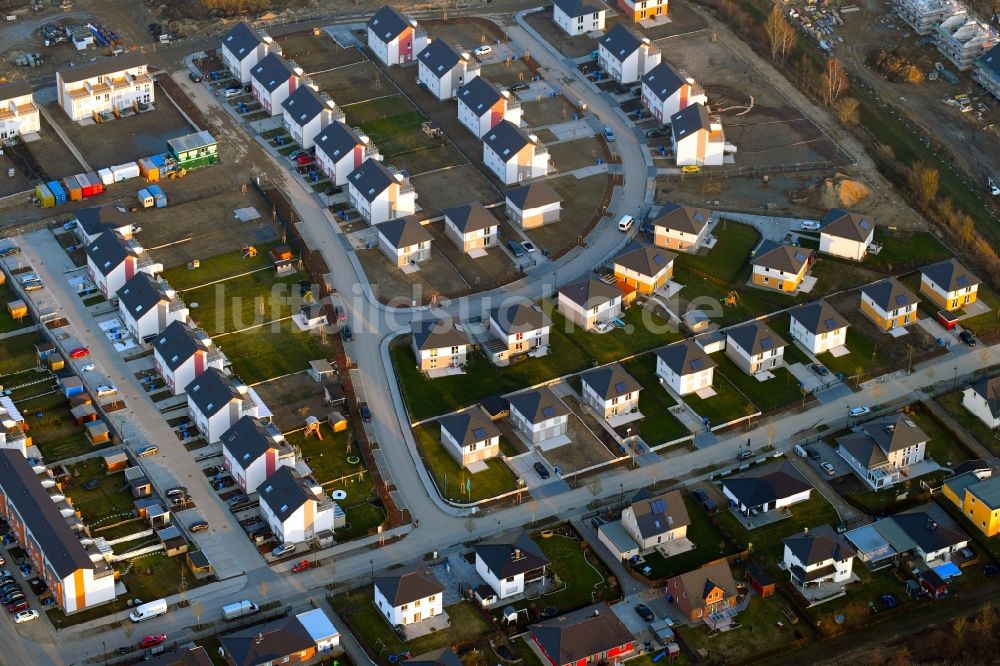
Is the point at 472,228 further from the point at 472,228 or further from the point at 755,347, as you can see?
the point at 755,347

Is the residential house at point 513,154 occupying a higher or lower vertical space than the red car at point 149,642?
higher

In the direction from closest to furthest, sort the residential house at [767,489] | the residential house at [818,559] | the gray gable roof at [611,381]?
the residential house at [818,559]
the residential house at [767,489]
the gray gable roof at [611,381]

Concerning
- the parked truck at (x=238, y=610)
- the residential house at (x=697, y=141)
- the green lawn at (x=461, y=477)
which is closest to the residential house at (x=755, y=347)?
the green lawn at (x=461, y=477)

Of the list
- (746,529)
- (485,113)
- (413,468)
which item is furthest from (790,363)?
(485,113)

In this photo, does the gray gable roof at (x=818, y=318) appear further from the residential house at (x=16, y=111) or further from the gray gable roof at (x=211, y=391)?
the residential house at (x=16, y=111)

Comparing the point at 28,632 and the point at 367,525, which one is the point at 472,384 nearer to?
the point at 367,525

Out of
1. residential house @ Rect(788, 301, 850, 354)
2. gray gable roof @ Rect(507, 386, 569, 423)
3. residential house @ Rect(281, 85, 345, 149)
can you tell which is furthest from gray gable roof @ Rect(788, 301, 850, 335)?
residential house @ Rect(281, 85, 345, 149)

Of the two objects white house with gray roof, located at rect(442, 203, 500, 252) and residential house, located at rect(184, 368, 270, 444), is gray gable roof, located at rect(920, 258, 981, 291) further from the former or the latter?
residential house, located at rect(184, 368, 270, 444)
